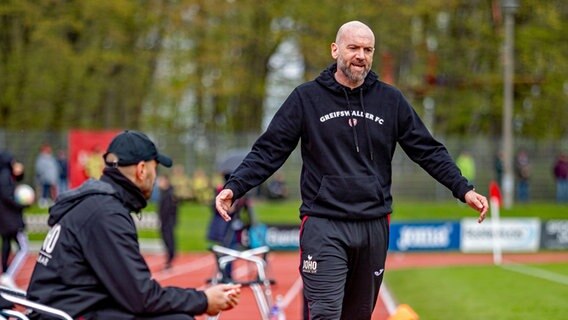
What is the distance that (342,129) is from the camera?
6.58m

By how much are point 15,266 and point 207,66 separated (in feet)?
87.2

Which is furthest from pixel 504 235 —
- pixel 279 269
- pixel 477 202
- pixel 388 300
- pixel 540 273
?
pixel 477 202

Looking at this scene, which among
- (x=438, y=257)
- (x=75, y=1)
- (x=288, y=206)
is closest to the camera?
(x=438, y=257)

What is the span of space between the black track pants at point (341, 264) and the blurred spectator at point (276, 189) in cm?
2779

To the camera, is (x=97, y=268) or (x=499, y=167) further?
(x=499, y=167)

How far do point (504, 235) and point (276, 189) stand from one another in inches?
405

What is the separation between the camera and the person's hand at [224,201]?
6.41 meters

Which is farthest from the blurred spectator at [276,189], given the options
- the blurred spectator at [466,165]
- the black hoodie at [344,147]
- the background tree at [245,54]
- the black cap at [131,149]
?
the black cap at [131,149]

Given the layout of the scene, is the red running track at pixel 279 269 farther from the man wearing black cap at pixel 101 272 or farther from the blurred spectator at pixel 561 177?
the blurred spectator at pixel 561 177

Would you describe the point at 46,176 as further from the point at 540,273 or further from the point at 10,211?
the point at 540,273

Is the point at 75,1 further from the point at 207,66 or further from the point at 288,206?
the point at 288,206

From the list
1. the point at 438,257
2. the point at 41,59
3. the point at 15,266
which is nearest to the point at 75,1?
the point at 41,59

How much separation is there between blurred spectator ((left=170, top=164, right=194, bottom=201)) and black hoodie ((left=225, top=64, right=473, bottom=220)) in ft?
88.8

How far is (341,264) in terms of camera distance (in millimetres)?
6500
